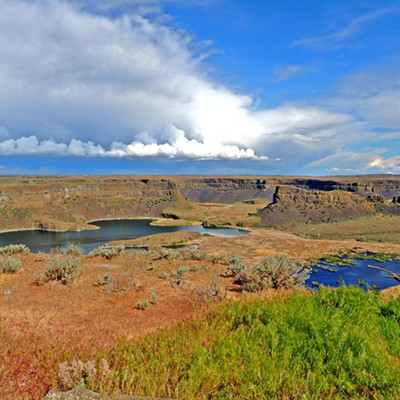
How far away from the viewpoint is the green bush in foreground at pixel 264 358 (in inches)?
126

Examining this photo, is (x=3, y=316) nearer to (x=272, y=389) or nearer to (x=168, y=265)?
(x=272, y=389)

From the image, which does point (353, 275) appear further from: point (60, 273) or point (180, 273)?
point (60, 273)

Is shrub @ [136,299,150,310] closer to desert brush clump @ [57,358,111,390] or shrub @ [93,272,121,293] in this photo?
shrub @ [93,272,121,293]

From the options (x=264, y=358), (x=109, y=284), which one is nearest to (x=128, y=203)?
(x=109, y=284)

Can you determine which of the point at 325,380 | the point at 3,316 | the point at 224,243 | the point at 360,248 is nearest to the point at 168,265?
the point at 3,316

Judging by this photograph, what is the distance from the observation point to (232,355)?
3.67 meters

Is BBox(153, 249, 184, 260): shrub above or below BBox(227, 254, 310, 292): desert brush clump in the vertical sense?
below

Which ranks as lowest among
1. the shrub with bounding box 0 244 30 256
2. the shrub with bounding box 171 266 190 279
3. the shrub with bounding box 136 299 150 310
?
the shrub with bounding box 0 244 30 256

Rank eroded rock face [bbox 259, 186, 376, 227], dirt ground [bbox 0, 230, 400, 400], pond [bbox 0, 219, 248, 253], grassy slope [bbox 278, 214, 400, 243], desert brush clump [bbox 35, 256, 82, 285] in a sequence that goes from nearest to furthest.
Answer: dirt ground [bbox 0, 230, 400, 400], desert brush clump [bbox 35, 256, 82, 285], pond [bbox 0, 219, 248, 253], grassy slope [bbox 278, 214, 400, 243], eroded rock face [bbox 259, 186, 376, 227]

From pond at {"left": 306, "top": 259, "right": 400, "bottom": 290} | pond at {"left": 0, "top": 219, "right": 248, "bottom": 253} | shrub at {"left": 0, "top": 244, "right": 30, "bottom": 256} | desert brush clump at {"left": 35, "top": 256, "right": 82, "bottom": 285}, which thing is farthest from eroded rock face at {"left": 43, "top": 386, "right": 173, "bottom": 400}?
pond at {"left": 0, "top": 219, "right": 248, "bottom": 253}

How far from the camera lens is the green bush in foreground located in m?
3.19

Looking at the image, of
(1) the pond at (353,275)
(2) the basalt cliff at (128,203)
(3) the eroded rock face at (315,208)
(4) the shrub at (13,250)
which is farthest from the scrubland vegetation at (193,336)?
(3) the eroded rock face at (315,208)

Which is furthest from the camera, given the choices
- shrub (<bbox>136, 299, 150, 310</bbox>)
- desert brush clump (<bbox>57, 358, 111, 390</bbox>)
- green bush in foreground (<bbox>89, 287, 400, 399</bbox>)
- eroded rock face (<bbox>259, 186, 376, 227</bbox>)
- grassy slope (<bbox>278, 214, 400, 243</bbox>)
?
eroded rock face (<bbox>259, 186, 376, 227</bbox>)

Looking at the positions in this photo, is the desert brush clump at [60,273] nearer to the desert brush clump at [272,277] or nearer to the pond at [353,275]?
the desert brush clump at [272,277]
